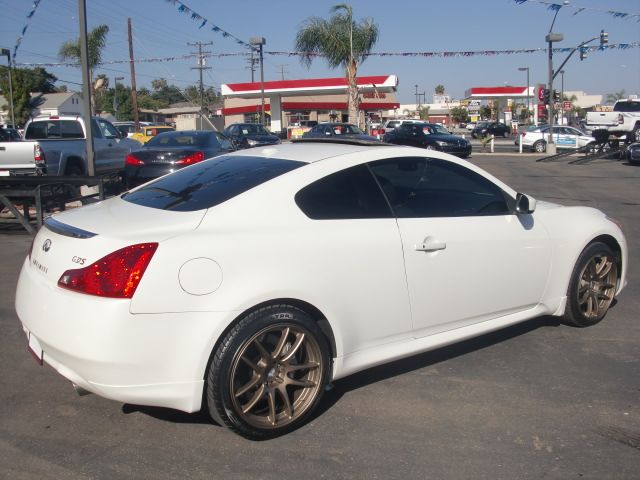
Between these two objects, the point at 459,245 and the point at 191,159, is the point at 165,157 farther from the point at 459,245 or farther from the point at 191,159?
the point at 459,245

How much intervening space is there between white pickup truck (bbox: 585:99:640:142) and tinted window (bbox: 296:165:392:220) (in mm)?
25653

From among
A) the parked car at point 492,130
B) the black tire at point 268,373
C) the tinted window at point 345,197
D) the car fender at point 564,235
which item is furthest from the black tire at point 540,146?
the black tire at point 268,373

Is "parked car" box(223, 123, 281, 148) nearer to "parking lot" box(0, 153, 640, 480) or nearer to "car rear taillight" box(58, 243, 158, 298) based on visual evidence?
"parking lot" box(0, 153, 640, 480)

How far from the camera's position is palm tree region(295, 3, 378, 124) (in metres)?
38.1

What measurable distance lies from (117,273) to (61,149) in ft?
36.6

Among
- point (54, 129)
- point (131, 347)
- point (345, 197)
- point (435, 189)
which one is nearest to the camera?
point (131, 347)

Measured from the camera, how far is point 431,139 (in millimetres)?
27266

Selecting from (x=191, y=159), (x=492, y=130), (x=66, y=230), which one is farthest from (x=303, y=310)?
(x=492, y=130)

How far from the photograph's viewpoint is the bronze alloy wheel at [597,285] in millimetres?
5316

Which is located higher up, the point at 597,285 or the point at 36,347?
the point at 36,347

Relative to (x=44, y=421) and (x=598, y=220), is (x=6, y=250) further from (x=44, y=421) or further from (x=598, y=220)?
(x=598, y=220)

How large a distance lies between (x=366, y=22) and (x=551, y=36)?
39.4ft

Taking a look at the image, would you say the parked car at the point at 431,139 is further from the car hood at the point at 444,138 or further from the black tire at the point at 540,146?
the black tire at the point at 540,146

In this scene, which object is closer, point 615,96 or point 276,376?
point 276,376
